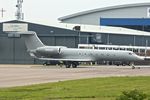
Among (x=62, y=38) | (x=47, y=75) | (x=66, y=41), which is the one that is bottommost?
(x=47, y=75)

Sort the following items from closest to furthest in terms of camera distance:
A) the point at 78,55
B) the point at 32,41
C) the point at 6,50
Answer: the point at 78,55
the point at 32,41
the point at 6,50

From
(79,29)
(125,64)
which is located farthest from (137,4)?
(125,64)

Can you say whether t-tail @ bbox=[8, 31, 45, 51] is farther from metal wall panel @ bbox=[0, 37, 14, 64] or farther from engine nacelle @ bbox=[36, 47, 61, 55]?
metal wall panel @ bbox=[0, 37, 14, 64]

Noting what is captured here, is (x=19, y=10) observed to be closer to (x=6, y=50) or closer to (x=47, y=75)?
(x=6, y=50)

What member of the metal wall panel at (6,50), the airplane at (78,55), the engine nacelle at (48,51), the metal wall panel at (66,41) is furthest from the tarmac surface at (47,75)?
the metal wall panel at (6,50)

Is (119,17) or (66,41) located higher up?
(119,17)

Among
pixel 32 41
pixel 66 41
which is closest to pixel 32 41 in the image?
pixel 32 41

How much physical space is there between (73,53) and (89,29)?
33.9 m

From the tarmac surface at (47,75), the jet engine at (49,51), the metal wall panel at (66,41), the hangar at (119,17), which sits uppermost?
the hangar at (119,17)

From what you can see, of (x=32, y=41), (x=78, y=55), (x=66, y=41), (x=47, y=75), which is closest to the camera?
(x=47, y=75)

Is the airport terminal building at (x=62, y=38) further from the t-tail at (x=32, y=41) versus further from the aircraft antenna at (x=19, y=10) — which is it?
the aircraft antenna at (x=19, y=10)

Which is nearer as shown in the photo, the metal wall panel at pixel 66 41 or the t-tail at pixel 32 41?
the t-tail at pixel 32 41

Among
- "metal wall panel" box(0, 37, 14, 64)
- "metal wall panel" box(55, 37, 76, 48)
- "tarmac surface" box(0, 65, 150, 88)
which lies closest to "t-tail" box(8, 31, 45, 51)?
"metal wall panel" box(0, 37, 14, 64)

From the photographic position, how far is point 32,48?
8719 cm
